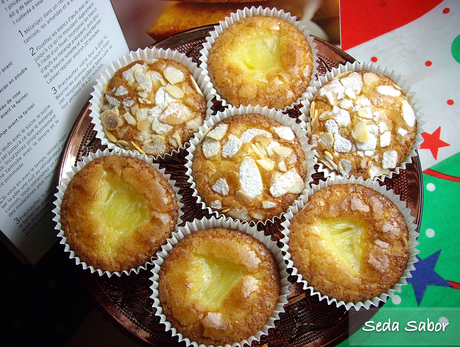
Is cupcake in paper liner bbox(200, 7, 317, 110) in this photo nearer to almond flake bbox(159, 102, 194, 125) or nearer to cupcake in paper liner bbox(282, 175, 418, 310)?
almond flake bbox(159, 102, 194, 125)

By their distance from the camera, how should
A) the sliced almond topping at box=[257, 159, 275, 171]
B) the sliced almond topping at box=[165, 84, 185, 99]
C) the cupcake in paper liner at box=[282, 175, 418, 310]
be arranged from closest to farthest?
the cupcake in paper liner at box=[282, 175, 418, 310] → the sliced almond topping at box=[257, 159, 275, 171] → the sliced almond topping at box=[165, 84, 185, 99]

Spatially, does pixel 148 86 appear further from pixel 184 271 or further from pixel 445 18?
pixel 445 18

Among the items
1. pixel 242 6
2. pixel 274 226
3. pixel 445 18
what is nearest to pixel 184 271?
pixel 274 226

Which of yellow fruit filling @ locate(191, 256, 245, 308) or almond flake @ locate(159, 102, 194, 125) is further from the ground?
almond flake @ locate(159, 102, 194, 125)

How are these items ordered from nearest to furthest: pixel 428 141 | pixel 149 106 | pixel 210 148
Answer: pixel 210 148, pixel 149 106, pixel 428 141

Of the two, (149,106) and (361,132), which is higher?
(149,106)

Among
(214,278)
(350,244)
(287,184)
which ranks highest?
(287,184)

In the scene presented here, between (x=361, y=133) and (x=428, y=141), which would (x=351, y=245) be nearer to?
(x=361, y=133)

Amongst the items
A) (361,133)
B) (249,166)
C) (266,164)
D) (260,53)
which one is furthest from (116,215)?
(361,133)

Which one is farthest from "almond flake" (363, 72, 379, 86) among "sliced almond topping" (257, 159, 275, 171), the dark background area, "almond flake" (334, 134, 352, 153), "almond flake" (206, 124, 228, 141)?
the dark background area
